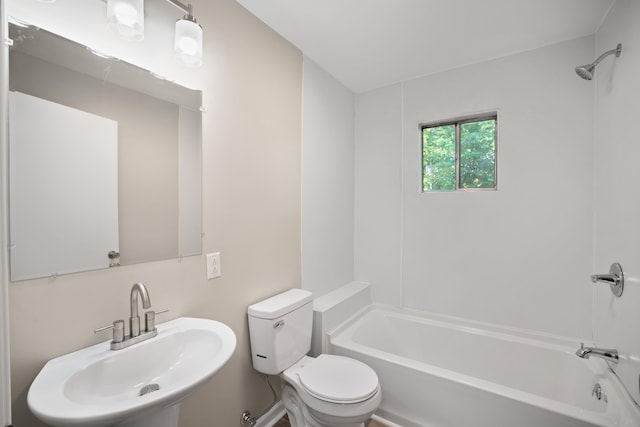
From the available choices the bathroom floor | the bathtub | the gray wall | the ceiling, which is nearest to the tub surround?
the bathtub

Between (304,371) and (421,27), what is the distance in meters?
2.28

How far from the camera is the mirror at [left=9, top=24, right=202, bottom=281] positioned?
0.87 meters

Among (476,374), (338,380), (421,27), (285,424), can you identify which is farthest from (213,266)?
(476,374)

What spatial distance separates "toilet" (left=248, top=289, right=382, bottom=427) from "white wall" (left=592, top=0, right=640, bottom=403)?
4.13ft

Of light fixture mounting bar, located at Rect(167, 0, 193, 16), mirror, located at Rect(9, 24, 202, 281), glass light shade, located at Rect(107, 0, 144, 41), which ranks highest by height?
light fixture mounting bar, located at Rect(167, 0, 193, 16)

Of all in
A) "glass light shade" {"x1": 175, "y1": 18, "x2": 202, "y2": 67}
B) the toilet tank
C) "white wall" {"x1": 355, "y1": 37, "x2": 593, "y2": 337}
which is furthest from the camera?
"white wall" {"x1": 355, "y1": 37, "x2": 593, "y2": 337}

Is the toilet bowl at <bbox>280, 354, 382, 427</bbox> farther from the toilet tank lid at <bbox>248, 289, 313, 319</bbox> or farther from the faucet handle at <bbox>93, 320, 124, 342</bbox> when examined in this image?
the faucet handle at <bbox>93, 320, 124, 342</bbox>

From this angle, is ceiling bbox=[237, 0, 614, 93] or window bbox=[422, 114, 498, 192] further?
window bbox=[422, 114, 498, 192]

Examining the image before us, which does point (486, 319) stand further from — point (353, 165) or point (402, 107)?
point (402, 107)

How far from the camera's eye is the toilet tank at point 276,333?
5.11 ft

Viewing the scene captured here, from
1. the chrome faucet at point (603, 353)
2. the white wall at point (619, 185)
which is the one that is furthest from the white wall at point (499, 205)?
the chrome faucet at point (603, 353)

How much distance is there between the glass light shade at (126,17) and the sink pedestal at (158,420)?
4.43 ft

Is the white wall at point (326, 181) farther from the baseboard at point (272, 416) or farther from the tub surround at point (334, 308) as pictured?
the baseboard at point (272, 416)

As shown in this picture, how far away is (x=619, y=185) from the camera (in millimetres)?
1461
